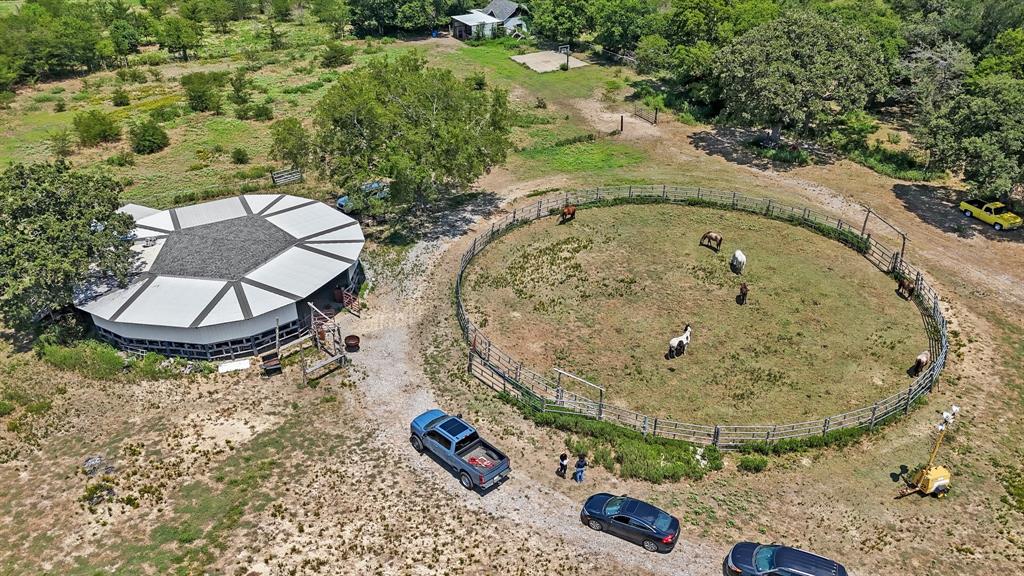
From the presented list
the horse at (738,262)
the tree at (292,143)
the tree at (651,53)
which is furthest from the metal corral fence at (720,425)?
the tree at (651,53)

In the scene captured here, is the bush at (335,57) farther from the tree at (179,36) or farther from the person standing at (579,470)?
the person standing at (579,470)

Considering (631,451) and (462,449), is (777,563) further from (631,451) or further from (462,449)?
(462,449)

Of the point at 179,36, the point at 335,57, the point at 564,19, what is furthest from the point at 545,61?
the point at 179,36

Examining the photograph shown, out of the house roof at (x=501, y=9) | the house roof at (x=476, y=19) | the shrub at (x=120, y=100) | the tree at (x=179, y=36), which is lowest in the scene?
the shrub at (x=120, y=100)

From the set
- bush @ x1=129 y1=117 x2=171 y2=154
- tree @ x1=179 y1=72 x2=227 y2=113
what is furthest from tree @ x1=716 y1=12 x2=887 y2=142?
tree @ x1=179 y1=72 x2=227 y2=113

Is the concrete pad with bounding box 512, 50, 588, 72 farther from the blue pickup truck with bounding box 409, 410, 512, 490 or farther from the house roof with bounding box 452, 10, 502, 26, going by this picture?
the blue pickup truck with bounding box 409, 410, 512, 490
